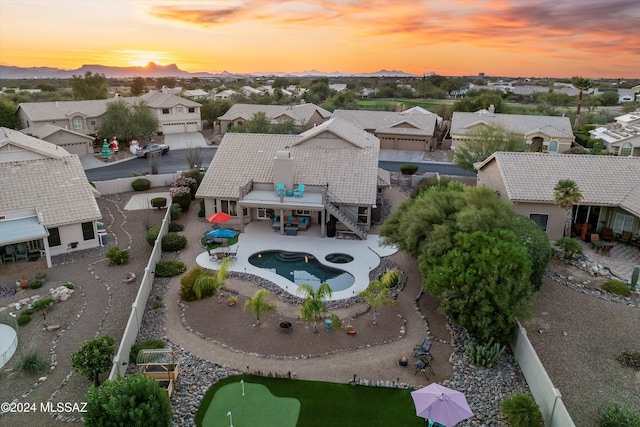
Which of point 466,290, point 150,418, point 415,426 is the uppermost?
point 466,290

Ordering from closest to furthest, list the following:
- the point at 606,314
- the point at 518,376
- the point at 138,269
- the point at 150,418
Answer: the point at 150,418, the point at 518,376, the point at 606,314, the point at 138,269

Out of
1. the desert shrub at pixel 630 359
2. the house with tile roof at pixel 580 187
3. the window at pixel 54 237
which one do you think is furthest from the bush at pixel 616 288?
the window at pixel 54 237

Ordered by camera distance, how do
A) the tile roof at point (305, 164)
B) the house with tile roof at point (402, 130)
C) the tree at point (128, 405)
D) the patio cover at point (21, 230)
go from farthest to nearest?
the house with tile roof at point (402, 130)
the tile roof at point (305, 164)
the patio cover at point (21, 230)
the tree at point (128, 405)

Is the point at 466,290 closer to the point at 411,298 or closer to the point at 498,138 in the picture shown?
the point at 411,298

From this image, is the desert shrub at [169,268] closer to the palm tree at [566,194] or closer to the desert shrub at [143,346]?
the desert shrub at [143,346]

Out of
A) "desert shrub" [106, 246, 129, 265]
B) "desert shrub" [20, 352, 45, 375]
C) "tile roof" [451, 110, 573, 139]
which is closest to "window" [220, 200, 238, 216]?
"desert shrub" [106, 246, 129, 265]

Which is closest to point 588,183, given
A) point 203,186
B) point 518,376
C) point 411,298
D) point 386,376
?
point 411,298
